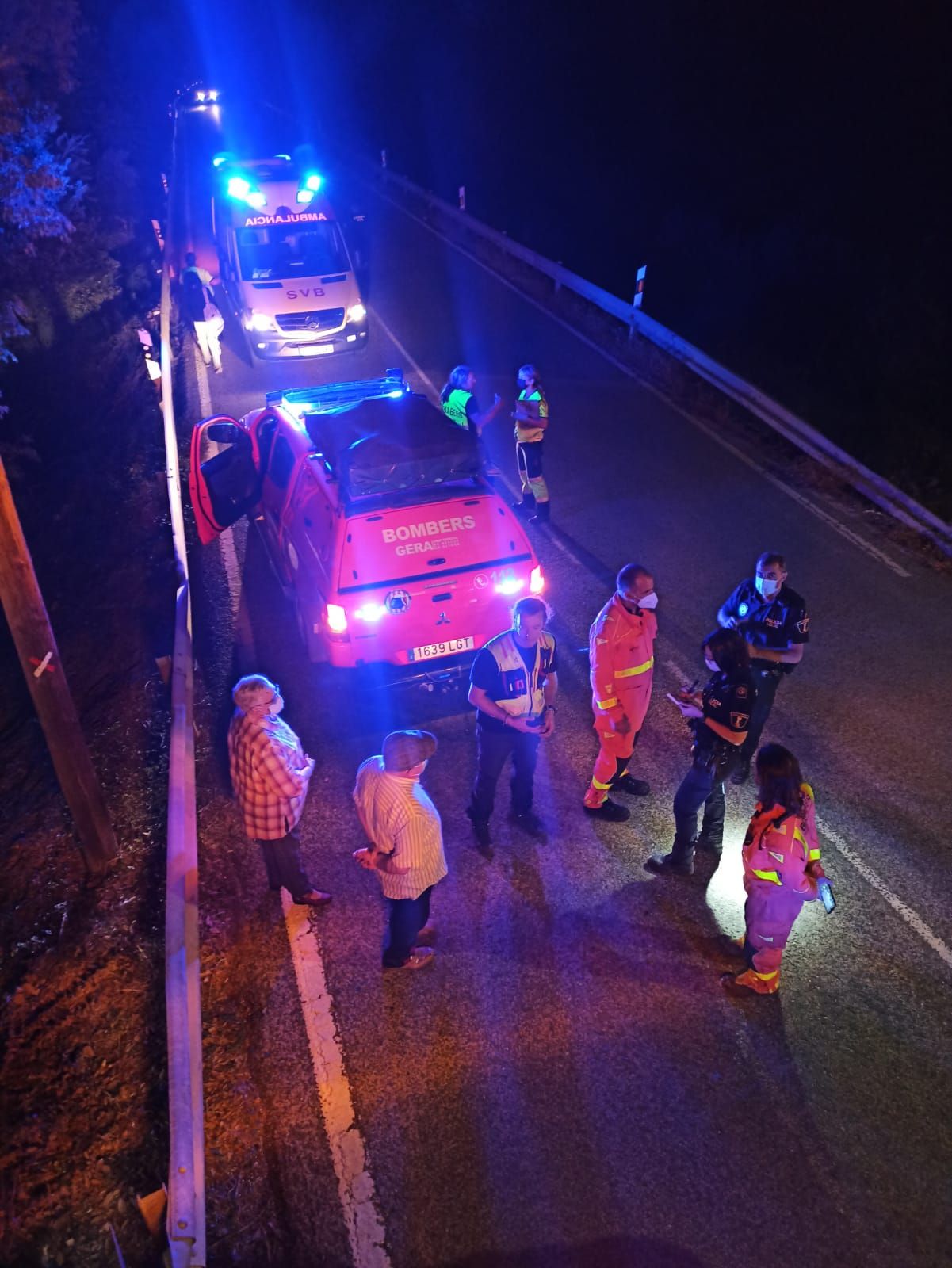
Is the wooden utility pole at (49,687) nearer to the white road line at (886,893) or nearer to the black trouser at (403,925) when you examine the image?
the black trouser at (403,925)

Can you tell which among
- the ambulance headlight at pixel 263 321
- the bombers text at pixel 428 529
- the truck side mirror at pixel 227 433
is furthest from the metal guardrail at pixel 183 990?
the ambulance headlight at pixel 263 321

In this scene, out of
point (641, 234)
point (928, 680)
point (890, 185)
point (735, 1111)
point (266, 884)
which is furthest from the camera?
point (641, 234)

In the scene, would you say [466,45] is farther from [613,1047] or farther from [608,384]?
[613,1047]

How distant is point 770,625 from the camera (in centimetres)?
562

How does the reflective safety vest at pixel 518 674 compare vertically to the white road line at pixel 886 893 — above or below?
above

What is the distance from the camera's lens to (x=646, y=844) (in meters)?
5.63

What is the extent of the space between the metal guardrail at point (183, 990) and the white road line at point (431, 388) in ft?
14.0

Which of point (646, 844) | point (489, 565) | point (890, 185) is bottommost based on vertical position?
point (646, 844)

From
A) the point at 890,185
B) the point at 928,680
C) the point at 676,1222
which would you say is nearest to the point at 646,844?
the point at 676,1222

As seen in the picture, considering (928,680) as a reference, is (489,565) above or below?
above

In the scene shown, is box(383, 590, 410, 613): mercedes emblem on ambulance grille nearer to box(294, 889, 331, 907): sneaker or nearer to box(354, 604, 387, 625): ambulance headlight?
box(354, 604, 387, 625): ambulance headlight

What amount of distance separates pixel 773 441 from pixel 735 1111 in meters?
9.92

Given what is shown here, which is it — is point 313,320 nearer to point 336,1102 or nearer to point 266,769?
point 266,769

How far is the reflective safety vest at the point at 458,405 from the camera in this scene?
8406mm
